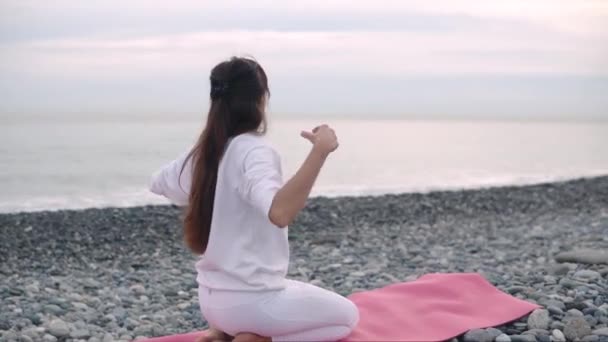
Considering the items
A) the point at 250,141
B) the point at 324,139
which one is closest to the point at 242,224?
the point at 250,141

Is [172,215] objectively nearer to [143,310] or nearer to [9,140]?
[143,310]

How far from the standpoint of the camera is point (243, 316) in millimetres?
3947

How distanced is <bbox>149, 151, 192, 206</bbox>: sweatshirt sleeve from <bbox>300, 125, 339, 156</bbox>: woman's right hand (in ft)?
2.54

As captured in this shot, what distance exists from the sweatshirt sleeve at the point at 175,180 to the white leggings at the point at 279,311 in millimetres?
486

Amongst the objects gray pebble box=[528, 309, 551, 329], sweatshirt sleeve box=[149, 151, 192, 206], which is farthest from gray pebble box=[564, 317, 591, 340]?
sweatshirt sleeve box=[149, 151, 192, 206]

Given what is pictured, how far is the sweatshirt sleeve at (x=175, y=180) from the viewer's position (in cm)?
413

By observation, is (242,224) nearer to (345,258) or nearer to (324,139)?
(324,139)

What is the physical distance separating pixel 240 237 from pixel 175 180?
1.74 ft

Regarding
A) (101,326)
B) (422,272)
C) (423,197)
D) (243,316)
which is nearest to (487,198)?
(423,197)

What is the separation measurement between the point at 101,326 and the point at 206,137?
2613 mm

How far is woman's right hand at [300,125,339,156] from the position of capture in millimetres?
3518

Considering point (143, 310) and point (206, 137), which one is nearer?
point (206, 137)

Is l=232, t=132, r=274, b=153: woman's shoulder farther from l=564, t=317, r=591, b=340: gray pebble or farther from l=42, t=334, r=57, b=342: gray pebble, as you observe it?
l=42, t=334, r=57, b=342: gray pebble

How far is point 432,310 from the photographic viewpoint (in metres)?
4.85
